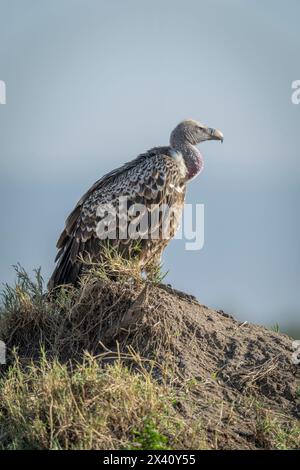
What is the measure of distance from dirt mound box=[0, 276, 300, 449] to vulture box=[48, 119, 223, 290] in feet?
6.11

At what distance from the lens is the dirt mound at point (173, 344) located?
26.8 ft

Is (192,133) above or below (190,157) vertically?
above

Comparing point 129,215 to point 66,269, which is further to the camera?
point 129,215

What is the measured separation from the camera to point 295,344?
9383mm

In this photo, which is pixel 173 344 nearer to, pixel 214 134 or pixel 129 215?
pixel 129 215

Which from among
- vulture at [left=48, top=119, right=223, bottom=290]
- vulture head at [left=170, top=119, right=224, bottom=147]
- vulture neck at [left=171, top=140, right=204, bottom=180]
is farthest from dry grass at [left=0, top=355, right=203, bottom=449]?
vulture head at [left=170, top=119, right=224, bottom=147]

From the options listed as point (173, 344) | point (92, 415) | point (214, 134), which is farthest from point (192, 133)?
point (92, 415)

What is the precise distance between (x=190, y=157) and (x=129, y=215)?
1304mm

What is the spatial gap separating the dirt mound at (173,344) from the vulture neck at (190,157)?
3020 mm

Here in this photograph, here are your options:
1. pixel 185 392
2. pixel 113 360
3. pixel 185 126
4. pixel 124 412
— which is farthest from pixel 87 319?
pixel 185 126

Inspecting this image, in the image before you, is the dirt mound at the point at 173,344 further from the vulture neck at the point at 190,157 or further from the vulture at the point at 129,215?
the vulture neck at the point at 190,157

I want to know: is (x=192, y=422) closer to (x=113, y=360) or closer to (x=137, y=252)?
(x=113, y=360)

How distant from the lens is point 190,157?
12227 mm
